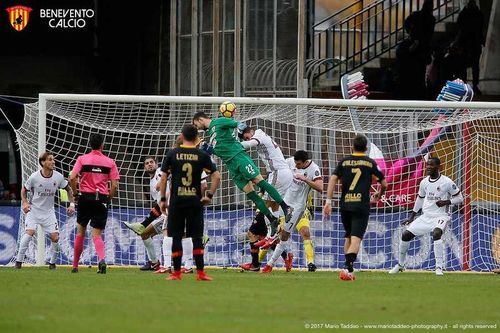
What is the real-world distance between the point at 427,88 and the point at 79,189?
12384mm

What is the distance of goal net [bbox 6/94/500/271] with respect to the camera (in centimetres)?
2556

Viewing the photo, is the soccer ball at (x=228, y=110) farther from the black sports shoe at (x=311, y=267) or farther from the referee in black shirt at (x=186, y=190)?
the black sports shoe at (x=311, y=267)

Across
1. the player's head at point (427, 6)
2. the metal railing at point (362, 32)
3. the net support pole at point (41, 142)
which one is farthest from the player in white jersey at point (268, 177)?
the player's head at point (427, 6)

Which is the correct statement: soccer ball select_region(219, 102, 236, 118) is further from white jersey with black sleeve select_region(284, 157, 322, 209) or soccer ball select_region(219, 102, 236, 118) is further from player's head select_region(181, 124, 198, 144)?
player's head select_region(181, 124, 198, 144)

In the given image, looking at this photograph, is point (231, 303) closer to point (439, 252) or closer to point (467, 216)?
point (439, 252)

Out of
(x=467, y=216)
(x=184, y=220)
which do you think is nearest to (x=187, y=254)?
(x=184, y=220)

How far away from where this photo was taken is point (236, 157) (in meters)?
21.5

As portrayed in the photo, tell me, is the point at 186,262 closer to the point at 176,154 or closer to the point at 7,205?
the point at 176,154

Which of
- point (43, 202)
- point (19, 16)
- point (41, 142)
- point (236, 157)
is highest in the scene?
point (19, 16)

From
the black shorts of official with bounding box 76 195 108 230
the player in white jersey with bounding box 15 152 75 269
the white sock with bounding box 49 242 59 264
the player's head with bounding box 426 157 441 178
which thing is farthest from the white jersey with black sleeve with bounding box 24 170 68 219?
the player's head with bounding box 426 157 441 178

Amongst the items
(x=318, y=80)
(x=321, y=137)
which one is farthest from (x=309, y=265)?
(x=318, y=80)

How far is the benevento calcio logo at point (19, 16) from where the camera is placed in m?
31.2

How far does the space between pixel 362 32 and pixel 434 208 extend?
966 centimetres

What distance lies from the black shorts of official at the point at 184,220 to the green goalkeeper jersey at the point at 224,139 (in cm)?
293
